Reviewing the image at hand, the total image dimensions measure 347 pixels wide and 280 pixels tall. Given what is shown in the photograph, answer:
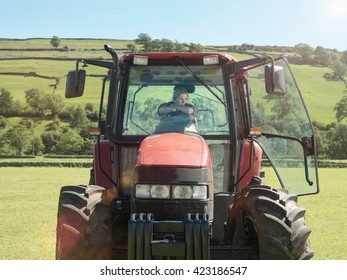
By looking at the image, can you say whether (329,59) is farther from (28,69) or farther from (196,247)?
(196,247)

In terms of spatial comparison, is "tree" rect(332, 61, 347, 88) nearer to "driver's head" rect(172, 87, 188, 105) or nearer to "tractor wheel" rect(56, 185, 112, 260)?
"driver's head" rect(172, 87, 188, 105)

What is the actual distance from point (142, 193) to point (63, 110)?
101 meters

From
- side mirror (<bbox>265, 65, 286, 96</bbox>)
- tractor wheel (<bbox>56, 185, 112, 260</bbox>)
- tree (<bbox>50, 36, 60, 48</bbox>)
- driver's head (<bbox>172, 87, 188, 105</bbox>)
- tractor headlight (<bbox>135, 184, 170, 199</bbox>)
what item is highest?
tree (<bbox>50, 36, 60, 48</bbox>)

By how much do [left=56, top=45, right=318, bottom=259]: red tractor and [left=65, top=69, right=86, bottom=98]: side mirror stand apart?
0.01 meters

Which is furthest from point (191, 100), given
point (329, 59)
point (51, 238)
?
point (329, 59)

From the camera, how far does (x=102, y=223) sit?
468 cm

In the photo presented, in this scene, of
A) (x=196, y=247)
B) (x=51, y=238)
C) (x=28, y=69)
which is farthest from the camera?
(x=28, y=69)

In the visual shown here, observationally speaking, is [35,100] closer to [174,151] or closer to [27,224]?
[27,224]

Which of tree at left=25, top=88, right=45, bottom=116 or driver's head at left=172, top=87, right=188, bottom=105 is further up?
driver's head at left=172, top=87, right=188, bottom=105

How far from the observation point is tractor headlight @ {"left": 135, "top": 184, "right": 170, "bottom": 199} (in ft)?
14.9

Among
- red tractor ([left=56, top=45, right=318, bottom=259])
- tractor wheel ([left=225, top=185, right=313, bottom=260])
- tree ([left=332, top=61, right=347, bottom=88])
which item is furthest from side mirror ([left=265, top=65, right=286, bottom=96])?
tree ([left=332, top=61, right=347, bottom=88])

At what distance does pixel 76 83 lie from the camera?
558cm

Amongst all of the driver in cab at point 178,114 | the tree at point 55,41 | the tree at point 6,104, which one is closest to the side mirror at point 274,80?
the driver in cab at point 178,114

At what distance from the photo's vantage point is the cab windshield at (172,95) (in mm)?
5879
